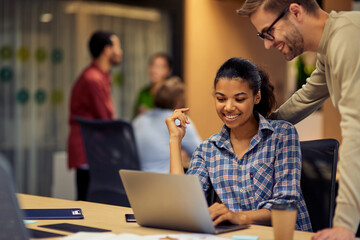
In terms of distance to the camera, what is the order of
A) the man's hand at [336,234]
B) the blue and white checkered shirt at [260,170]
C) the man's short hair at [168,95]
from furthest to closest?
1. the man's short hair at [168,95]
2. the blue and white checkered shirt at [260,170]
3. the man's hand at [336,234]

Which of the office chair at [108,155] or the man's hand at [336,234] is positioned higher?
the man's hand at [336,234]

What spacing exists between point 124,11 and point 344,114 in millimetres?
5618

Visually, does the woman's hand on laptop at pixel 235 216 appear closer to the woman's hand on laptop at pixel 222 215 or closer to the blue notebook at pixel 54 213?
the woman's hand on laptop at pixel 222 215

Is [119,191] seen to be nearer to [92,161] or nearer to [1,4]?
[92,161]

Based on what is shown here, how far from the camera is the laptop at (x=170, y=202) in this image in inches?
61.5

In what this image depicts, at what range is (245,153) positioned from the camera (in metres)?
2.14

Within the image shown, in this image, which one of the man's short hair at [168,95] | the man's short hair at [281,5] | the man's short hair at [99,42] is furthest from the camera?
the man's short hair at [99,42]

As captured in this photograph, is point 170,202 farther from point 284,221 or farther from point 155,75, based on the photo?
point 155,75

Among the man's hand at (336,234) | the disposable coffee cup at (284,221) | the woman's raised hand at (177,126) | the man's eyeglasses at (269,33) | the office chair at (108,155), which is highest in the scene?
the man's eyeglasses at (269,33)

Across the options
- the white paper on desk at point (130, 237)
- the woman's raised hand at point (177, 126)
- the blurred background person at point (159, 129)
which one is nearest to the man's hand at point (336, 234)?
the white paper on desk at point (130, 237)

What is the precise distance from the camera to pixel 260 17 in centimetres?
192

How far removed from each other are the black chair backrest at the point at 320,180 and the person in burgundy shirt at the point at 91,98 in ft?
8.00

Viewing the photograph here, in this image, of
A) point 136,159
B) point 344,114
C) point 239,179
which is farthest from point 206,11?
point 344,114

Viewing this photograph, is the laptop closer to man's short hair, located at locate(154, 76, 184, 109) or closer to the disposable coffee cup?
the disposable coffee cup
